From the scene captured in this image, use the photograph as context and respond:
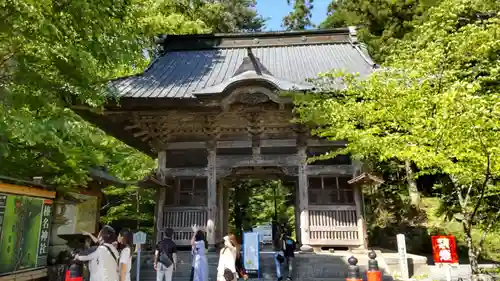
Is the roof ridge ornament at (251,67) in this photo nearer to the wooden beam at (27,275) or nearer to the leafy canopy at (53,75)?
the leafy canopy at (53,75)

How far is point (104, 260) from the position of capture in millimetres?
4312

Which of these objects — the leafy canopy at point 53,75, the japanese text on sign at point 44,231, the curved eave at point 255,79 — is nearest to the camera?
the leafy canopy at point 53,75

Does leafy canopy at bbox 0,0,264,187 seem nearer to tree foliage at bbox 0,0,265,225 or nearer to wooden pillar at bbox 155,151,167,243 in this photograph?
tree foliage at bbox 0,0,265,225

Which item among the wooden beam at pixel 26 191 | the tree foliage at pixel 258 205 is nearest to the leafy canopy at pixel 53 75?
the wooden beam at pixel 26 191

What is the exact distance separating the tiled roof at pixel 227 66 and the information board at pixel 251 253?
12.6 ft

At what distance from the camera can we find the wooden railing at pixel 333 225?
29.5 feet

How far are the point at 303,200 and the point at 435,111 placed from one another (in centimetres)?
489

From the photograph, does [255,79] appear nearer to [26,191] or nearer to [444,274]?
[26,191]

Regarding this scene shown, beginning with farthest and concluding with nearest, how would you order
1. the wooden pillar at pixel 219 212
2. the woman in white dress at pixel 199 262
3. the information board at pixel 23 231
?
the wooden pillar at pixel 219 212 < the woman in white dress at pixel 199 262 < the information board at pixel 23 231

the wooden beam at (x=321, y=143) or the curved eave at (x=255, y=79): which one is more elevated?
the curved eave at (x=255, y=79)

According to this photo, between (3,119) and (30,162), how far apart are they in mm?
2061

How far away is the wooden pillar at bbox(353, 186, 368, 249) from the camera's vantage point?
8.90m

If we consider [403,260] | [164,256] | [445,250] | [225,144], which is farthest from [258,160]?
[445,250]

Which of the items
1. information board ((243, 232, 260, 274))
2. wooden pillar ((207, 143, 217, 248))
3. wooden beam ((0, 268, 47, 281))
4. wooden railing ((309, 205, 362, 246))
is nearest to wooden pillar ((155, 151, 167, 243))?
wooden pillar ((207, 143, 217, 248))
